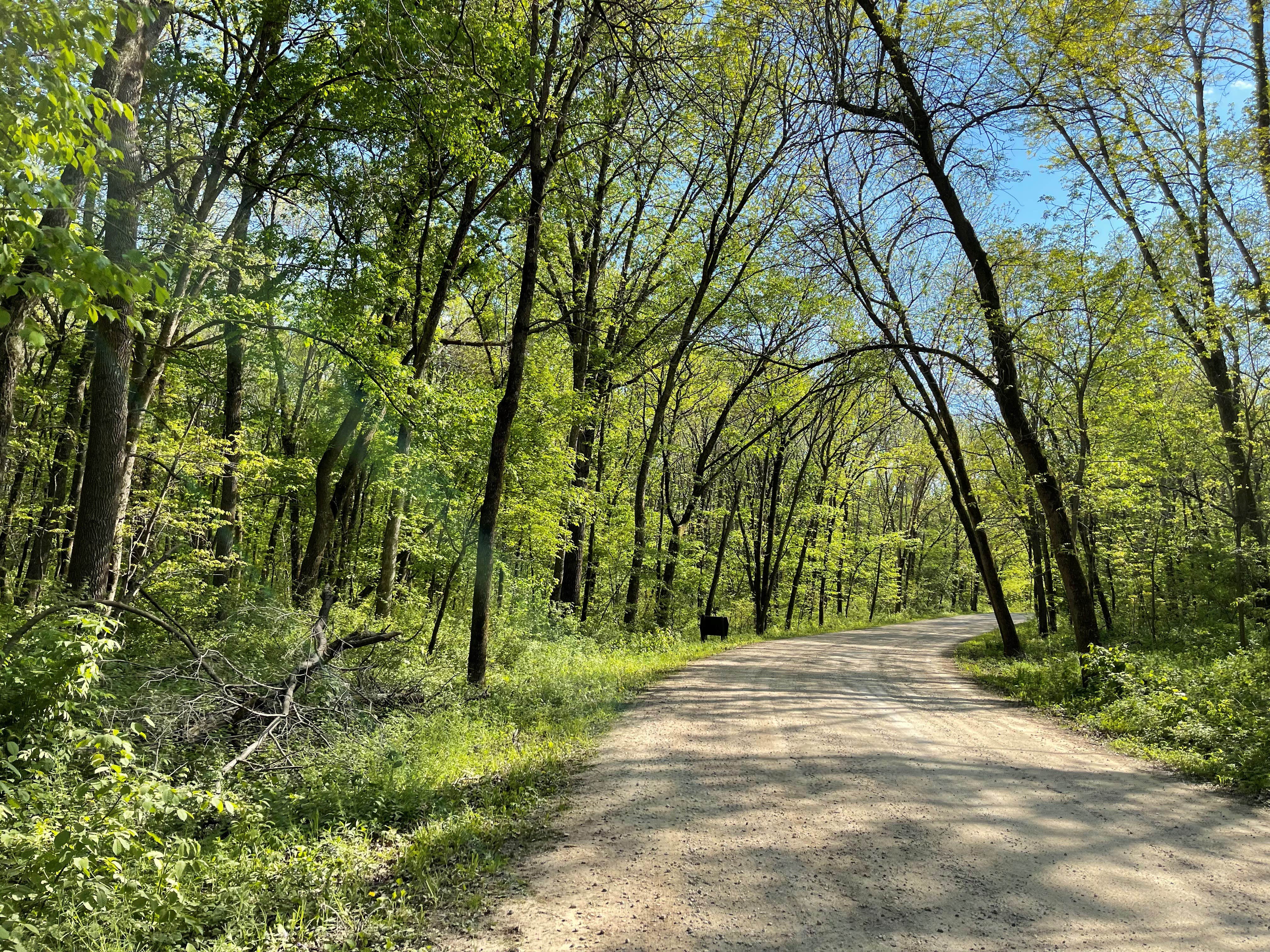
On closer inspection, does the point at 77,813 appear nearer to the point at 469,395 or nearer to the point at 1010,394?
the point at 469,395

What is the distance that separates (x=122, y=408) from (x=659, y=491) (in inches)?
946

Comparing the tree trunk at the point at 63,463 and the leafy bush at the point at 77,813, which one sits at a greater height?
the tree trunk at the point at 63,463

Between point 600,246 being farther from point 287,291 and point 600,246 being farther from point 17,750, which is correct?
point 17,750

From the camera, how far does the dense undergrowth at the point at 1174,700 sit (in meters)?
6.30

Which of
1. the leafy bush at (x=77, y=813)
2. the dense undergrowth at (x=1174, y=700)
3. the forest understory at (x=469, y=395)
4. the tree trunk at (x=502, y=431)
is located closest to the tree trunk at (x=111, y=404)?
the forest understory at (x=469, y=395)

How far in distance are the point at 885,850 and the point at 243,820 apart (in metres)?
4.80

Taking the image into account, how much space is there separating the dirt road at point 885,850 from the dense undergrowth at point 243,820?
0.58 meters

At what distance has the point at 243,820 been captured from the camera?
4.87 meters

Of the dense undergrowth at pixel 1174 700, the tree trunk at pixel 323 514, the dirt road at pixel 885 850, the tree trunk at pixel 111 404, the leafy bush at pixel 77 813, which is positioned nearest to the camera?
the leafy bush at pixel 77 813

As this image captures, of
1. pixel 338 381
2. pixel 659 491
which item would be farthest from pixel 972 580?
pixel 338 381

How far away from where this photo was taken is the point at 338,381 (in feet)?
51.8

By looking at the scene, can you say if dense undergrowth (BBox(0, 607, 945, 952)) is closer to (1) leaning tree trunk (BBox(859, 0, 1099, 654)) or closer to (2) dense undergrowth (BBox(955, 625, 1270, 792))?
(2) dense undergrowth (BBox(955, 625, 1270, 792))

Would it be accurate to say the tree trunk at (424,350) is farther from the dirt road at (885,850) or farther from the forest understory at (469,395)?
the dirt road at (885,850)

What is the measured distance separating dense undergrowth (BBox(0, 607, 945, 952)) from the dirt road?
0.58 m
